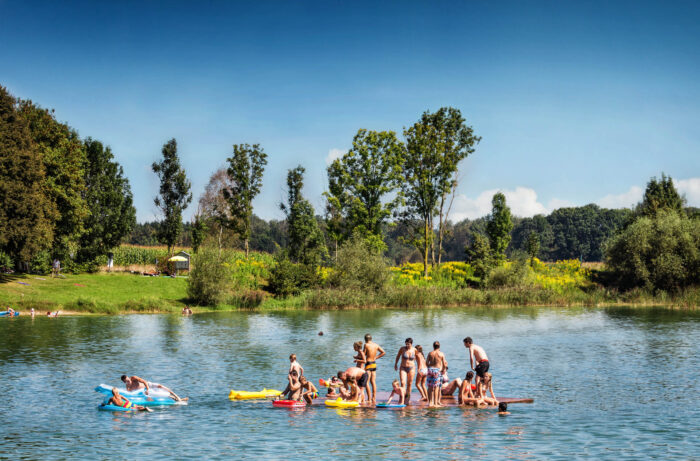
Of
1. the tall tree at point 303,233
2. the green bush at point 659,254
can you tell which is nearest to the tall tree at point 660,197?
the green bush at point 659,254

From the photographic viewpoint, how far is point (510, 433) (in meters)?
23.1

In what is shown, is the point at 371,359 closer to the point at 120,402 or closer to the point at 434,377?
the point at 434,377

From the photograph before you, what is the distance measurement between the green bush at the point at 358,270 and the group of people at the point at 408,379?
46.6 metres

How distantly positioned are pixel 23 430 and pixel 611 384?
26.9 meters

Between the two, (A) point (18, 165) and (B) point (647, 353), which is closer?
(B) point (647, 353)

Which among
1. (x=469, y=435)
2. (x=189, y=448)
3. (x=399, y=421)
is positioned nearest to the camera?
(x=189, y=448)

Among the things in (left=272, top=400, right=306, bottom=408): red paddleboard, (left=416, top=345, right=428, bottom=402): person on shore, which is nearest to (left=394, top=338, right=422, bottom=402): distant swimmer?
(left=416, top=345, right=428, bottom=402): person on shore

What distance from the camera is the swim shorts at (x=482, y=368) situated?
26.6 metres

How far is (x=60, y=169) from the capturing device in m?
74.3

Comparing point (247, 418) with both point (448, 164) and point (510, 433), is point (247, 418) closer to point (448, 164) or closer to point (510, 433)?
point (510, 433)

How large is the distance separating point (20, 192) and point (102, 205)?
24.0m

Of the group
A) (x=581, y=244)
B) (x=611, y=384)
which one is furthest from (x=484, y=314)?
(x=581, y=244)

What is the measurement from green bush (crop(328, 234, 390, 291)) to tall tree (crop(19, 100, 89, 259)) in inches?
1240

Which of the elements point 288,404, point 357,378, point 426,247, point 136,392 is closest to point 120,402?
point 136,392
